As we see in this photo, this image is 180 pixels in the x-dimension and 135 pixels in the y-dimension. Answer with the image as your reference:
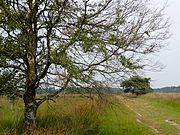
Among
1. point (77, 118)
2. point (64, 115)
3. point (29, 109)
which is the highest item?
point (29, 109)

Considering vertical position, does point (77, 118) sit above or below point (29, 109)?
below

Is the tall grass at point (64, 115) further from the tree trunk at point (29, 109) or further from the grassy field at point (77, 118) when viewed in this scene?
the tree trunk at point (29, 109)

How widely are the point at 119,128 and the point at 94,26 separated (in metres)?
5.33

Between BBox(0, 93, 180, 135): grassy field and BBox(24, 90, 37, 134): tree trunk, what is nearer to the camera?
BBox(0, 93, 180, 135): grassy field

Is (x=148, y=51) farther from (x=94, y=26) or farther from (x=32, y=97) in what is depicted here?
(x=32, y=97)

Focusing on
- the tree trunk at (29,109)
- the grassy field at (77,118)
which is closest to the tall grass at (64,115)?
the grassy field at (77,118)

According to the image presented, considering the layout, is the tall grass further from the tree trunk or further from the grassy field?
the tree trunk

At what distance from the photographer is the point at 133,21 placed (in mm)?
15133

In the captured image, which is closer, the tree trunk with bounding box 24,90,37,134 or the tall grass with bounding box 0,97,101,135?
the tall grass with bounding box 0,97,101,135

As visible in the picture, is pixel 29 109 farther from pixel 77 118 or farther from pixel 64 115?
pixel 77 118

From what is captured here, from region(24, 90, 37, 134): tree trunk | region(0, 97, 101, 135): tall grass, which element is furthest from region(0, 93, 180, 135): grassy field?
region(24, 90, 37, 134): tree trunk

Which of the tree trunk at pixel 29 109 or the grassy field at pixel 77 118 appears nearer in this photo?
the grassy field at pixel 77 118

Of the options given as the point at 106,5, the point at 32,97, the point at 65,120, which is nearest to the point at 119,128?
the point at 65,120

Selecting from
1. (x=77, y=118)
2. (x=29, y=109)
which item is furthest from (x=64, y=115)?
(x=29, y=109)
